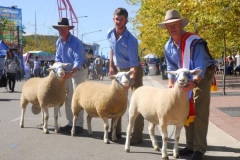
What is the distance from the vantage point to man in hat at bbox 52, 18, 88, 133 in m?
9.31

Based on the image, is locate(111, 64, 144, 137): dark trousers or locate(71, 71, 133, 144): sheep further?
locate(111, 64, 144, 137): dark trousers

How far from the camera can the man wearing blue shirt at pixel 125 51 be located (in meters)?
8.09

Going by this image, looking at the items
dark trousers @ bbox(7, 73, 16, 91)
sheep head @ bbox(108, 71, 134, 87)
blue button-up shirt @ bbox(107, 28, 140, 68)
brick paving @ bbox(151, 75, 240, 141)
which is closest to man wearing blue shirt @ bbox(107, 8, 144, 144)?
blue button-up shirt @ bbox(107, 28, 140, 68)

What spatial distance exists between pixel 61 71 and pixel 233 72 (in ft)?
134

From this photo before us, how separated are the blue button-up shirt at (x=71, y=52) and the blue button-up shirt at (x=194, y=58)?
8.12 feet

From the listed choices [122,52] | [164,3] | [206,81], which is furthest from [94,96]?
[164,3]

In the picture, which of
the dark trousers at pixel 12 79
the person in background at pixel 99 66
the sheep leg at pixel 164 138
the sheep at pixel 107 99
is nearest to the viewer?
the sheep leg at pixel 164 138

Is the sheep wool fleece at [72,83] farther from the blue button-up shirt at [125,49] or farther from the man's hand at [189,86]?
the man's hand at [189,86]

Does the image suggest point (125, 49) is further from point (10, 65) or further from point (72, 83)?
point (10, 65)

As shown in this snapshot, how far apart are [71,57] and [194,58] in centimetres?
343

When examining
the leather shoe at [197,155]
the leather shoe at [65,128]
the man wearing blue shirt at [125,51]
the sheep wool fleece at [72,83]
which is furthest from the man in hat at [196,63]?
the leather shoe at [65,128]

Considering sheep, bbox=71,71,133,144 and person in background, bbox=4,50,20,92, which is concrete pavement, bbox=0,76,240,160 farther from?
person in background, bbox=4,50,20,92

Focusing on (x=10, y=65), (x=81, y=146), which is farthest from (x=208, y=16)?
(x=81, y=146)

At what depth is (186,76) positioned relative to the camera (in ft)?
20.5
